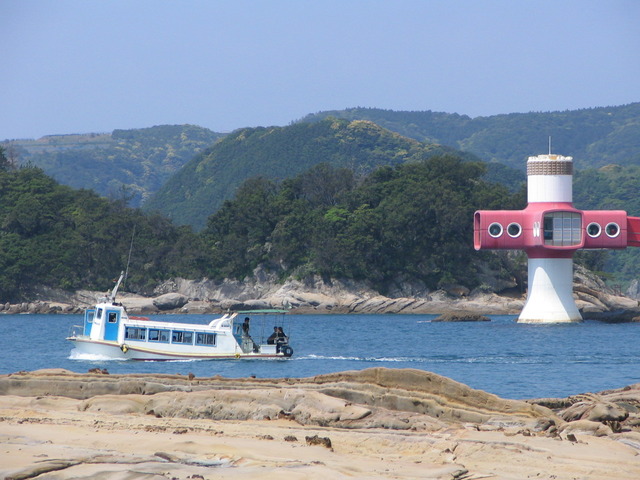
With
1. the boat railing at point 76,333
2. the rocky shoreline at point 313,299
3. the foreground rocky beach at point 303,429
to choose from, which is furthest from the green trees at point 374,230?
the foreground rocky beach at point 303,429

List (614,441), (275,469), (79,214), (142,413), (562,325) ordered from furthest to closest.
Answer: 1. (79,214)
2. (562,325)
3. (142,413)
4. (614,441)
5. (275,469)

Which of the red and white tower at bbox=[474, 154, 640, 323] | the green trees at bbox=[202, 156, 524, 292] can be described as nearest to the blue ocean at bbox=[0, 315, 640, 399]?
the red and white tower at bbox=[474, 154, 640, 323]

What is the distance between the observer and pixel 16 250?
291 ft

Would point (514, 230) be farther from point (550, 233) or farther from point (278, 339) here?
point (278, 339)

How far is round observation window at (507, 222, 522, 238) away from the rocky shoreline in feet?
63.9

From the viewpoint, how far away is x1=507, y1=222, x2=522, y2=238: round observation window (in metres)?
59.0

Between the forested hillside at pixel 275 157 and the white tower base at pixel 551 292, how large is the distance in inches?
3910

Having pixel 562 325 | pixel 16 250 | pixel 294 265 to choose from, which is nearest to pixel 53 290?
pixel 16 250

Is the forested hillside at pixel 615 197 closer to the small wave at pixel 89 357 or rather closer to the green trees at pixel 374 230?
the green trees at pixel 374 230

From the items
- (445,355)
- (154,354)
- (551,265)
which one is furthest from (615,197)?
(154,354)

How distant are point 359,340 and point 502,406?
35.2 metres

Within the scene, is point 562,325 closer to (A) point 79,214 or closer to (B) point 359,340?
(B) point 359,340

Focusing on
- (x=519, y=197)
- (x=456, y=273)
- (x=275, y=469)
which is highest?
(x=519, y=197)

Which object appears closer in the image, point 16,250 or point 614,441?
point 614,441
